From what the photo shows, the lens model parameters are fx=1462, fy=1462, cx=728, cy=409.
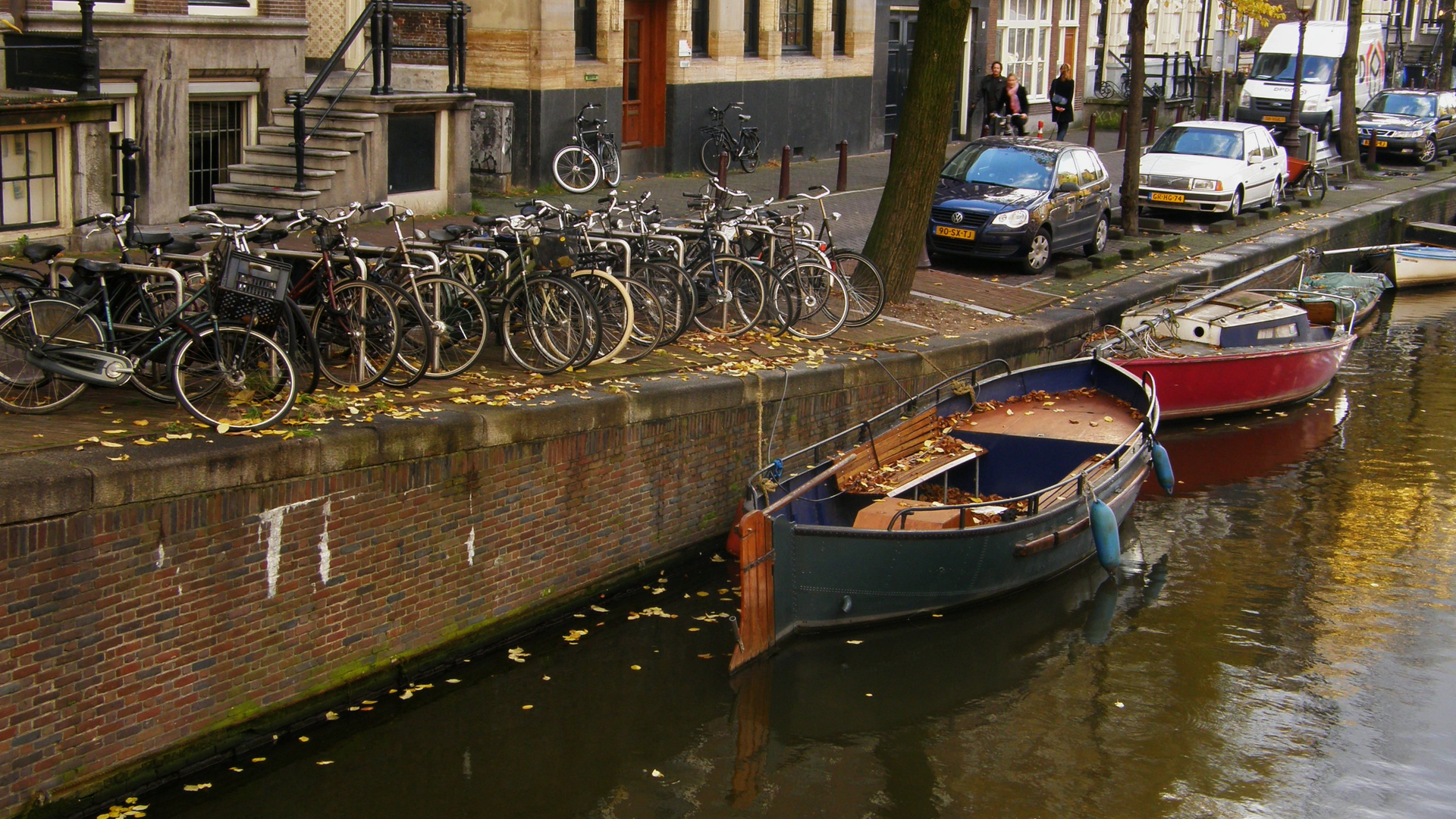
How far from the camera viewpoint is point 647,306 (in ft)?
36.8

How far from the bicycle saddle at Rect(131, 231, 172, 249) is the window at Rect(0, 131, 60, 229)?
430 cm

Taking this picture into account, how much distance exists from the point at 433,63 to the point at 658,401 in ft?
34.8

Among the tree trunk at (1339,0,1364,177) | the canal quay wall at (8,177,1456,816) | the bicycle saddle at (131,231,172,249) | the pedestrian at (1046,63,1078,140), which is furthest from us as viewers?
the tree trunk at (1339,0,1364,177)

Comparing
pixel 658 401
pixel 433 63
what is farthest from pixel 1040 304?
pixel 433 63

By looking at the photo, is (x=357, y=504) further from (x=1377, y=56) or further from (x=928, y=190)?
(x=1377, y=56)

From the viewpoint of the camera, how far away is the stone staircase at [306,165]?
14992mm

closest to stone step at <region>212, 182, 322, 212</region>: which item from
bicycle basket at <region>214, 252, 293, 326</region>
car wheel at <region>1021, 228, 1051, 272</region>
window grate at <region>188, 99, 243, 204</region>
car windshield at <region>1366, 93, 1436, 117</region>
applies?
window grate at <region>188, 99, 243, 204</region>

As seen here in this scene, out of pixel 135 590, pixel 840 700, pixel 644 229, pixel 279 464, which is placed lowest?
pixel 840 700

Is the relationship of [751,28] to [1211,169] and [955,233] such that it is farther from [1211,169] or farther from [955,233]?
[955,233]

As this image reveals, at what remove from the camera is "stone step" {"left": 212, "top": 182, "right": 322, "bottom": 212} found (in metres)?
14.8

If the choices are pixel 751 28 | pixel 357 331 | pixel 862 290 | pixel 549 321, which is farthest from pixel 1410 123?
pixel 357 331

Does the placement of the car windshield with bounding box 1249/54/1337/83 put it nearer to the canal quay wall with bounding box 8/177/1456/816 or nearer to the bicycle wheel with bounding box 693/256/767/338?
the bicycle wheel with bounding box 693/256/767/338

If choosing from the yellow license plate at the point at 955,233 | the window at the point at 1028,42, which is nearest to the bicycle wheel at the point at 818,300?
the yellow license plate at the point at 955,233

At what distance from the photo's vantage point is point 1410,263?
24.1m
